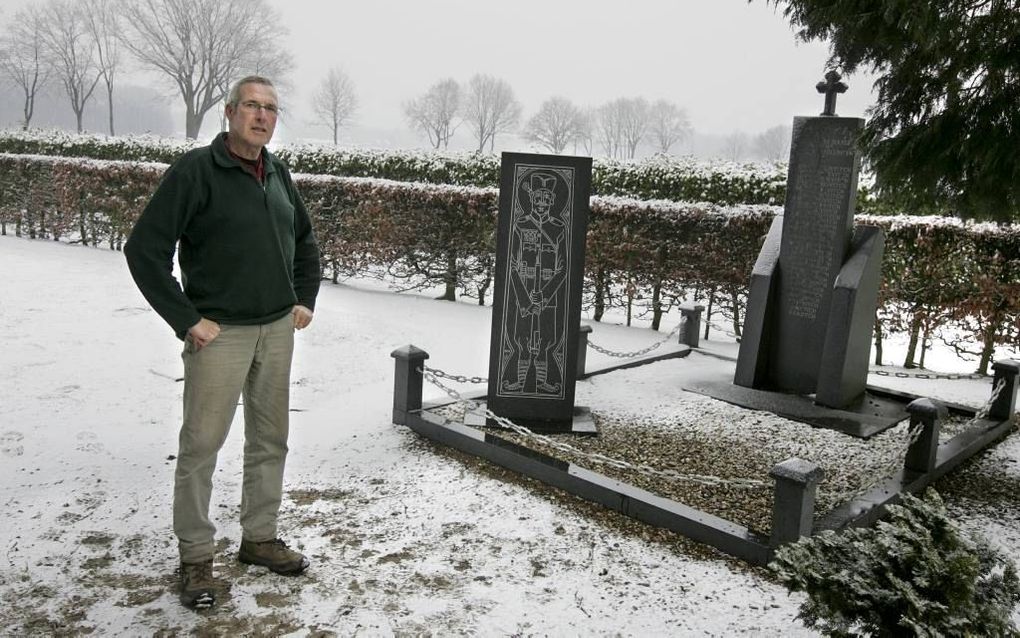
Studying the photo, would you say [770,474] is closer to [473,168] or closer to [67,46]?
[473,168]

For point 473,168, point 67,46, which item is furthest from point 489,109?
point 473,168

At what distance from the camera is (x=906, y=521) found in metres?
2.32

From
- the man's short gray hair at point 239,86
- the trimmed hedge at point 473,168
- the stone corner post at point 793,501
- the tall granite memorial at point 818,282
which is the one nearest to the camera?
the man's short gray hair at point 239,86

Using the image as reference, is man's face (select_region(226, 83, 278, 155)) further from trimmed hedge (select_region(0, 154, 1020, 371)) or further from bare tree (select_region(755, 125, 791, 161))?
bare tree (select_region(755, 125, 791, 161))

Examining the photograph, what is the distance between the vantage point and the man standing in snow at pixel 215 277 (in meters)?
2.80

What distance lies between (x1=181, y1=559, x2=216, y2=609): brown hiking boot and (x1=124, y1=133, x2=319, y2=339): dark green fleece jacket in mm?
953

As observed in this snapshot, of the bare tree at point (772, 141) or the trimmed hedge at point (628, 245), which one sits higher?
the bare tree at point (772, 141)

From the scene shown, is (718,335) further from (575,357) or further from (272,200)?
(272,200)

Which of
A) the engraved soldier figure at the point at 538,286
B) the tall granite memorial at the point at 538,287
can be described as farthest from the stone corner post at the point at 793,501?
the engraved soldier figure at the point at 538,286

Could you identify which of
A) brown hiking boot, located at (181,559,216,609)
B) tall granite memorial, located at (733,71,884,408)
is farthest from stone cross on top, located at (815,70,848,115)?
brown hiking boot, located at (181,559,216,609)

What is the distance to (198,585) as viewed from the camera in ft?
9.78

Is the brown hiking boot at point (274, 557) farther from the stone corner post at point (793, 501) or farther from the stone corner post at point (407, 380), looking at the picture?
the stone corner post at point (793, 501)

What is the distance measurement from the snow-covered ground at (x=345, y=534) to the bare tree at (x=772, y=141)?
68.6 m

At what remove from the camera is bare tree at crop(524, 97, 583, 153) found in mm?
65938
